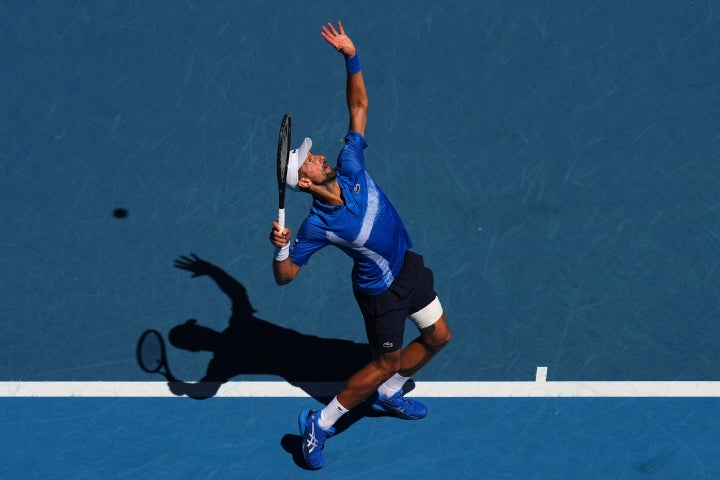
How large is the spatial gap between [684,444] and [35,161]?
475 centimetres

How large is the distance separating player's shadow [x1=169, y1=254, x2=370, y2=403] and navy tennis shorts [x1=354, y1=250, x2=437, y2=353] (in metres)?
0.91

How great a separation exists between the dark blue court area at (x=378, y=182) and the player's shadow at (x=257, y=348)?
16mm

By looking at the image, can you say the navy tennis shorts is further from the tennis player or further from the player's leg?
the player's leg

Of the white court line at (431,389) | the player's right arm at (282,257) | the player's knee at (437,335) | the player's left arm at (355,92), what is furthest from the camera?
the white court line at (431,389)

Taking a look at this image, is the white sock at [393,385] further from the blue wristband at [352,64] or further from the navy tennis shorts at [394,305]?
the blue wristband at [352,64]

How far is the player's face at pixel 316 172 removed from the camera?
6.32 metres

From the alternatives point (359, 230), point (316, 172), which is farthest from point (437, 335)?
point (316, 172)

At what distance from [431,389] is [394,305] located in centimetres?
105

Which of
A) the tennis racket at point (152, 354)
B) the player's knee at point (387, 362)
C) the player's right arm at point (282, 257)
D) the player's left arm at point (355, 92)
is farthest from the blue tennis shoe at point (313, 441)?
the player's left arm at point (355, 92)

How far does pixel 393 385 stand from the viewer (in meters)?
7.09

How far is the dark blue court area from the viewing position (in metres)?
7.57

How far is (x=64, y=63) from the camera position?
304 inches

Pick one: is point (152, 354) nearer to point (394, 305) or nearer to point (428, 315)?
point (394, 305)

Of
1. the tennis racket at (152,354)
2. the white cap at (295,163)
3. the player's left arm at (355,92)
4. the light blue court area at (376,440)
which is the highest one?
the player's left arm at (355,92)
